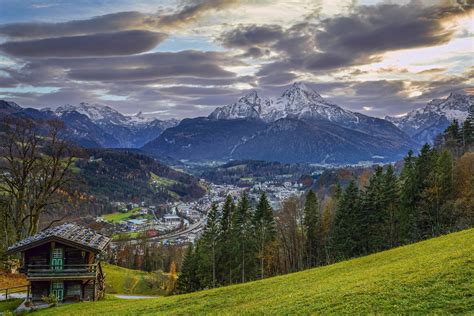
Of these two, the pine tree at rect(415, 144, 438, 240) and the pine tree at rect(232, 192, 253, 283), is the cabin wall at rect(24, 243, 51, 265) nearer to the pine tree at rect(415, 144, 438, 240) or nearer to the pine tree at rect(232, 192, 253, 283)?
the pine tree at rect(232, 192, 253, 283)

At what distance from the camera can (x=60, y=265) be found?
4100cm

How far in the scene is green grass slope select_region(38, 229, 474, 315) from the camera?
2125 cm

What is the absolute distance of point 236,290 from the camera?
1422 inches

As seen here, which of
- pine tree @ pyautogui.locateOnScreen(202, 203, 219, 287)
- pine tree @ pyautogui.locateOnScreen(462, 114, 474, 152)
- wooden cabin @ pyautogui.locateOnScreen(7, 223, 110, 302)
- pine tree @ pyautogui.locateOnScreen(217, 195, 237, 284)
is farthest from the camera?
pine tree @ pyautogui.locateOnScreen(462, 114, 474, 152)

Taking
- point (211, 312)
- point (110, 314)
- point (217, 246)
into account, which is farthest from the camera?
point (217, 246)

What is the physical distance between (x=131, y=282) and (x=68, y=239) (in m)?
41.3

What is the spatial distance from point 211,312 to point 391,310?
12.5 metres

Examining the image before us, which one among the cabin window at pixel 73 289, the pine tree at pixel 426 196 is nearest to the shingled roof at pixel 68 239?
the cabin window at pixel 73 289

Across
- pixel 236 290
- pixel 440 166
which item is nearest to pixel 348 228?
pixel 440 166

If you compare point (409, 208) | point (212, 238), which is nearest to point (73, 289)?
point (212, 238)

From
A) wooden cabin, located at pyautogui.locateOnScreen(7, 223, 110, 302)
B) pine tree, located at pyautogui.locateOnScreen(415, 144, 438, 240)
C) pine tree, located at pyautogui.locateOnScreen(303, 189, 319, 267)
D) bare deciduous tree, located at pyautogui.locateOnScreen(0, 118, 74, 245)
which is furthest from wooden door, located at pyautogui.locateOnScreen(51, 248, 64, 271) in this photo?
pine tree, located at pyautogui.locateOnScreen(415, 144, 438, 240)

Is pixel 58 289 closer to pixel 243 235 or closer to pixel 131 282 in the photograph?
pixel 243 235

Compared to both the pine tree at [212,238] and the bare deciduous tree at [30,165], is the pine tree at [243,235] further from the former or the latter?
the bare deciduous tree at [30,165]

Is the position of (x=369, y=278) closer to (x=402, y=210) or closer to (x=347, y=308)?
(x=347, y=308)
